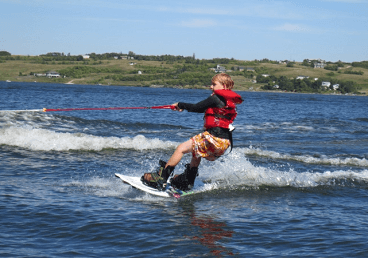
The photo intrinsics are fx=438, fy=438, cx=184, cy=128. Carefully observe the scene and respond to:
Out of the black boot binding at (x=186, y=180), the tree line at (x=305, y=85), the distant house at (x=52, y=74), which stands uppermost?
the tree line at (x=305, y=85)

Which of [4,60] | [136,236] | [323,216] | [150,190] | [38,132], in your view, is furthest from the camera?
[4,60]

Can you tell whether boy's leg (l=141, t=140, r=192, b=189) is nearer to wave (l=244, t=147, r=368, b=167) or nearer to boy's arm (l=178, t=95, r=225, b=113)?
boy's arm (l=178, t=95, r=225, b=113)

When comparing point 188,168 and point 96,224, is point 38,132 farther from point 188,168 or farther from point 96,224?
point 96,224

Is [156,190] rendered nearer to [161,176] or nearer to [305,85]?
[161,176]

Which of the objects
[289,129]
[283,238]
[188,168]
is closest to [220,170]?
[188,168]

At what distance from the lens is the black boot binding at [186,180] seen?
342 inches

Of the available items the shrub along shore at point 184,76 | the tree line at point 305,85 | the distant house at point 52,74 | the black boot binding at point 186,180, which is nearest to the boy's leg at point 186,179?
the black boot binding at point 186,180

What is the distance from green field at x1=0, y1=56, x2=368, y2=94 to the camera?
152 meters

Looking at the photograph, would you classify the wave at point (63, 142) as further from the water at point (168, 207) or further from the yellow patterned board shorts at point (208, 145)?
the yellow patterned board shorts at point (208, 145)

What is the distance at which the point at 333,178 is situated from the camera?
1078 cm

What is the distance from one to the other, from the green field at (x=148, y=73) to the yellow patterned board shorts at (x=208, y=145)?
453 ft

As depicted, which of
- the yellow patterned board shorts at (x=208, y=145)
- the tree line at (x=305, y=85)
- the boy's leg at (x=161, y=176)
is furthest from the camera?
the tree line at (x=305, y=85)

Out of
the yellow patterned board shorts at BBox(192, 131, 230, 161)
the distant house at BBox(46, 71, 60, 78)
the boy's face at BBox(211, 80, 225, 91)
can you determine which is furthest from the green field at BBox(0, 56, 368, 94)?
the yellow patterned board shorts at BBox(192, 131, 230, 161)

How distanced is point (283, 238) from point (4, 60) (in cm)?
18868
